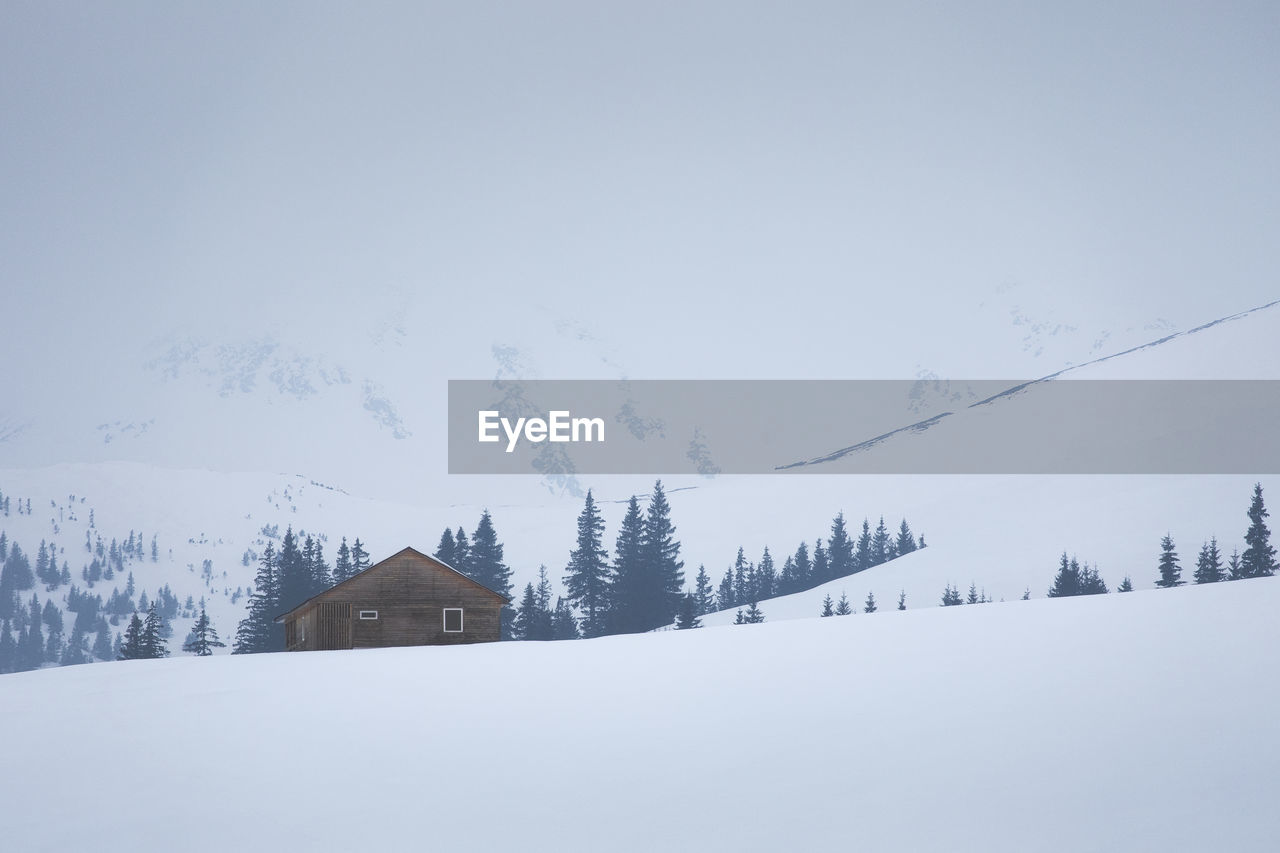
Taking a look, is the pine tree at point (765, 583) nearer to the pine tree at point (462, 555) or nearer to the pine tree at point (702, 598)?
the pine tree at point (702, 598)

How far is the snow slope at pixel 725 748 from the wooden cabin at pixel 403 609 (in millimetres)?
17196

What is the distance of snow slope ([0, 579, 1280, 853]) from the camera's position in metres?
16.1

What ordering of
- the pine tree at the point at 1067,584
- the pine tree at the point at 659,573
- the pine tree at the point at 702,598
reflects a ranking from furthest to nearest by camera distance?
1. the pine tree at the point at 702,598
2. the pine tree at the point at 1067,584
3. the pine tree at the point at 659,573

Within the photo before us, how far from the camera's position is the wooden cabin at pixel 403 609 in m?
50.2

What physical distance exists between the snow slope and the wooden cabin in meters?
17.2

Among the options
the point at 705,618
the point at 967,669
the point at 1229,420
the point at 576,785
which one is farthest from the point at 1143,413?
the point at 576,785

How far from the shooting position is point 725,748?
827 inches

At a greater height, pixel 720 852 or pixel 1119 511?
pixel 1119 511

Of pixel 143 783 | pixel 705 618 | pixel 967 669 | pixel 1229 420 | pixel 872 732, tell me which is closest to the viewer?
pixel 143 783

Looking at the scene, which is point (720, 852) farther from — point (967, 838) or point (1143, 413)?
point (1143, 413)

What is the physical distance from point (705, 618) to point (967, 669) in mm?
81930

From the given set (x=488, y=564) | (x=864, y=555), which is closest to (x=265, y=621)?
(x=488, y=564)

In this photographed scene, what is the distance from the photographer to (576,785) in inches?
750

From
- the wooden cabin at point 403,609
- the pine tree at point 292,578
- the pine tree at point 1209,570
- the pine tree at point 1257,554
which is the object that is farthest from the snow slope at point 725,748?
the pine tree at point 1209,570
